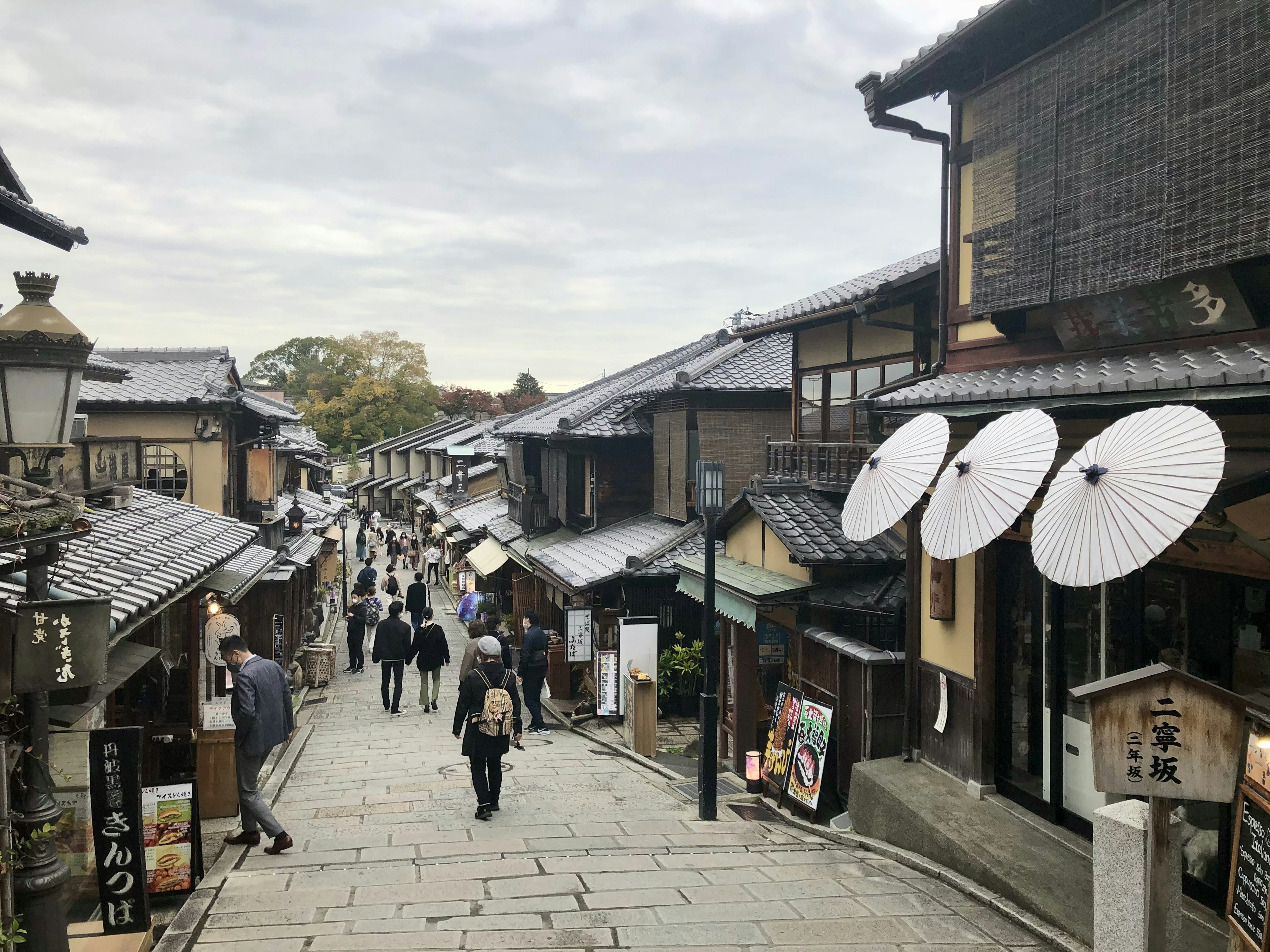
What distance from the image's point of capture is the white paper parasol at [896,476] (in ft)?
25.7

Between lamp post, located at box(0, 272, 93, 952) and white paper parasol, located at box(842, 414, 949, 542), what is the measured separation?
243 inches

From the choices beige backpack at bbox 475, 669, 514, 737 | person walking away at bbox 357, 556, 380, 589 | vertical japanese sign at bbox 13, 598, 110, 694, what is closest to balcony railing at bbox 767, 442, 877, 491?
beige backpack at bbox 475, 669, 514, 737

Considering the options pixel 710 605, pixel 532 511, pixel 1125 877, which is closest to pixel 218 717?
pixel 710 605

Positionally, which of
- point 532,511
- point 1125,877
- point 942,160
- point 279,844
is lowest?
point 279,844

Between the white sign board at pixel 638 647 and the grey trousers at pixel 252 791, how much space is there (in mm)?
8246

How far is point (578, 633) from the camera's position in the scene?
19234 mm

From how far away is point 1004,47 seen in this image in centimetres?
957

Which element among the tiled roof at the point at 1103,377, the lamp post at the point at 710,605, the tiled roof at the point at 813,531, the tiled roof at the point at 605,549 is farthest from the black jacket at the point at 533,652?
the tiled roof at the point at 1103,377

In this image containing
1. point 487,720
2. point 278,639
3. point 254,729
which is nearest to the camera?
point 254,729

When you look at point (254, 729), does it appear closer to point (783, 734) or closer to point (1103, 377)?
point (783, 734)

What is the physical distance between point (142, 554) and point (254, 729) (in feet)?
6.85

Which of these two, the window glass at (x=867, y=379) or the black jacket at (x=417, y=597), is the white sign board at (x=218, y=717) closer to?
the window glass at (x=867, y=379)

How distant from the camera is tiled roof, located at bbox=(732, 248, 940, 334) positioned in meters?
13.1

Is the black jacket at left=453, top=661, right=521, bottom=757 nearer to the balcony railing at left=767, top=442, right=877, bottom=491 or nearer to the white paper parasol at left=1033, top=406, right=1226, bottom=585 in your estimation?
the balcony railing at left=767, top=442, right=877, bottom=491
